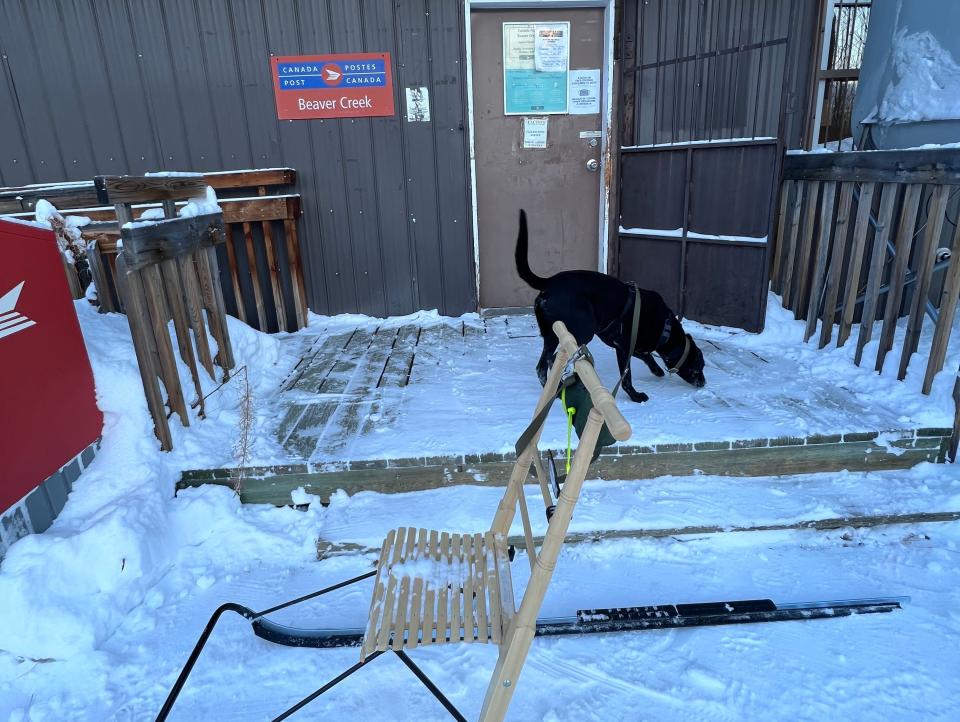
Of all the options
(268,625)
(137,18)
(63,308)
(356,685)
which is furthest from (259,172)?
(356,685)

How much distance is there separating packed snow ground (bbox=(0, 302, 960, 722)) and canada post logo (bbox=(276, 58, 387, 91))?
7.72 feet

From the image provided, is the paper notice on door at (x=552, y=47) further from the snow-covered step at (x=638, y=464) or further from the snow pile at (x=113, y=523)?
Answer: the snow pile at (x=113, y=523)

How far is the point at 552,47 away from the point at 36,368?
12.8 feet

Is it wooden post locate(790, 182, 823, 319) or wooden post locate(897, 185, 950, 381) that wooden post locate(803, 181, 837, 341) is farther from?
wooden post locate(897, 185, 950, 381)

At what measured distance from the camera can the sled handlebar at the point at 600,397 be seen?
3.72ft

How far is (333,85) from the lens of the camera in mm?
4188

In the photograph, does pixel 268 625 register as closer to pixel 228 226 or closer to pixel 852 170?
pixel 228 226

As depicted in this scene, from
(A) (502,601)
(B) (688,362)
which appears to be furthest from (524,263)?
(A) (502,601)

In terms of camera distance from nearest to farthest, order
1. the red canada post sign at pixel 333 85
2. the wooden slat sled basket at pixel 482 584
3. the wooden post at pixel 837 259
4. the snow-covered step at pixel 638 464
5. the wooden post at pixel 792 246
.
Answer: the wooden slat sled basket at pixel 482 584
the snow-covered step at pixel 638 464
the wooden post at pixel 837 259
the wooden post at pixel 792 246
the red canada post sign at pixel 333 85

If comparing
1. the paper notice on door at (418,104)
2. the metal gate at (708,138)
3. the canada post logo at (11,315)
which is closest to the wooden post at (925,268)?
the metal gate at (708,138)

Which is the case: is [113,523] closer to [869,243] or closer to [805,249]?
[805,249]

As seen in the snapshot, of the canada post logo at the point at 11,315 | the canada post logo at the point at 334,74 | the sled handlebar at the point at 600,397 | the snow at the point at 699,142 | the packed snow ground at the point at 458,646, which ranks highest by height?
the canada post logo at the point at 334,74

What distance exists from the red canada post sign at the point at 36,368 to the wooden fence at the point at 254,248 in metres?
1.77

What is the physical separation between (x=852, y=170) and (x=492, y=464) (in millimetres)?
2738
